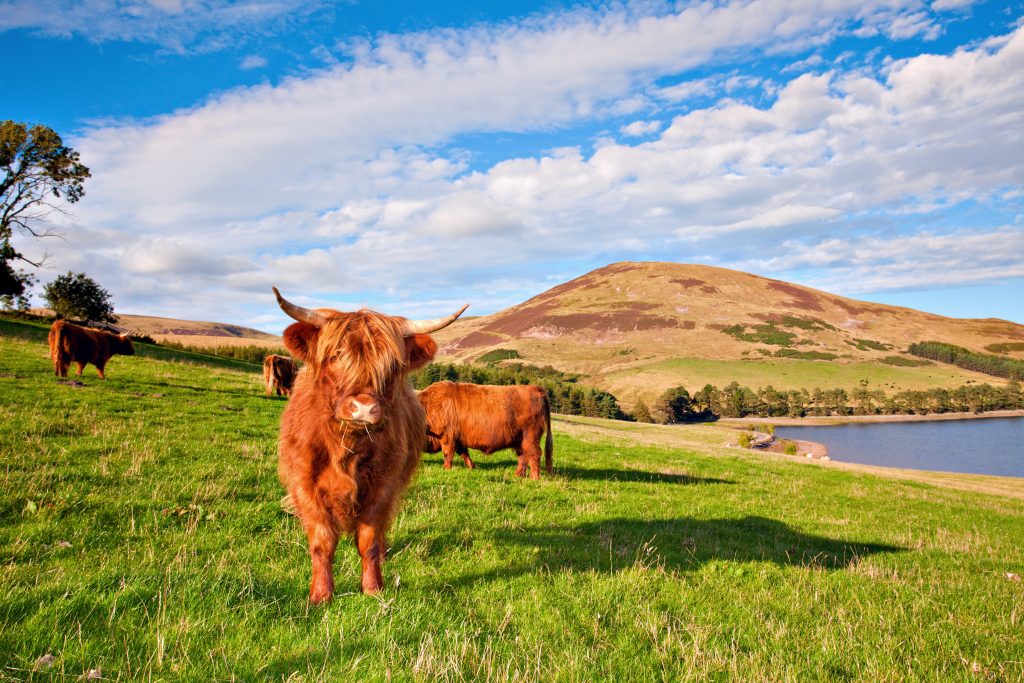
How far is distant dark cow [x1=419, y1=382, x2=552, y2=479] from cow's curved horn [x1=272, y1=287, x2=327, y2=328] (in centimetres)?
842

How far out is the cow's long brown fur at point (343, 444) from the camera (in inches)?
156

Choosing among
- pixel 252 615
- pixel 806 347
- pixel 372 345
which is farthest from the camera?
pixel 806 347

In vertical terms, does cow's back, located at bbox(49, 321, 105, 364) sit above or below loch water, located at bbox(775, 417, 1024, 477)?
above

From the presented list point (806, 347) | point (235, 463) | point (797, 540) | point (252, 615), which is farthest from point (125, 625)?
point (806, 347)

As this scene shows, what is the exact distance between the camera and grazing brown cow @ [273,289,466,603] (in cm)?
396

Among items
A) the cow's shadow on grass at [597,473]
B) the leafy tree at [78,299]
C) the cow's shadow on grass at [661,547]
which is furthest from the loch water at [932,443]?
the leafy tree at [78,299]

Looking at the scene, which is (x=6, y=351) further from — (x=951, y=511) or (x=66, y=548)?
(x=951, y=511)

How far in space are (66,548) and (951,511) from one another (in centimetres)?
2128

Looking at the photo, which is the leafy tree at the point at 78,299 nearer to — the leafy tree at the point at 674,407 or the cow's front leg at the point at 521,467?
the cow's front leg at the point at 521,467

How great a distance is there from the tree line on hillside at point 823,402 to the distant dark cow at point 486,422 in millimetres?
105047

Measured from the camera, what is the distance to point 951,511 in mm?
15820

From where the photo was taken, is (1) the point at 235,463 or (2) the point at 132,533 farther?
(1) the point at 235,463

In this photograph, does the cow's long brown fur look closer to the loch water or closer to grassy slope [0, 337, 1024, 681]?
grassy slope [0, 337, 1024, 681]

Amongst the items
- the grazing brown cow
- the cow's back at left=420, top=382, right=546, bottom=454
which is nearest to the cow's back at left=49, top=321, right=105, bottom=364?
the cow's back at left=420, top=382, right=546, bottom=454
